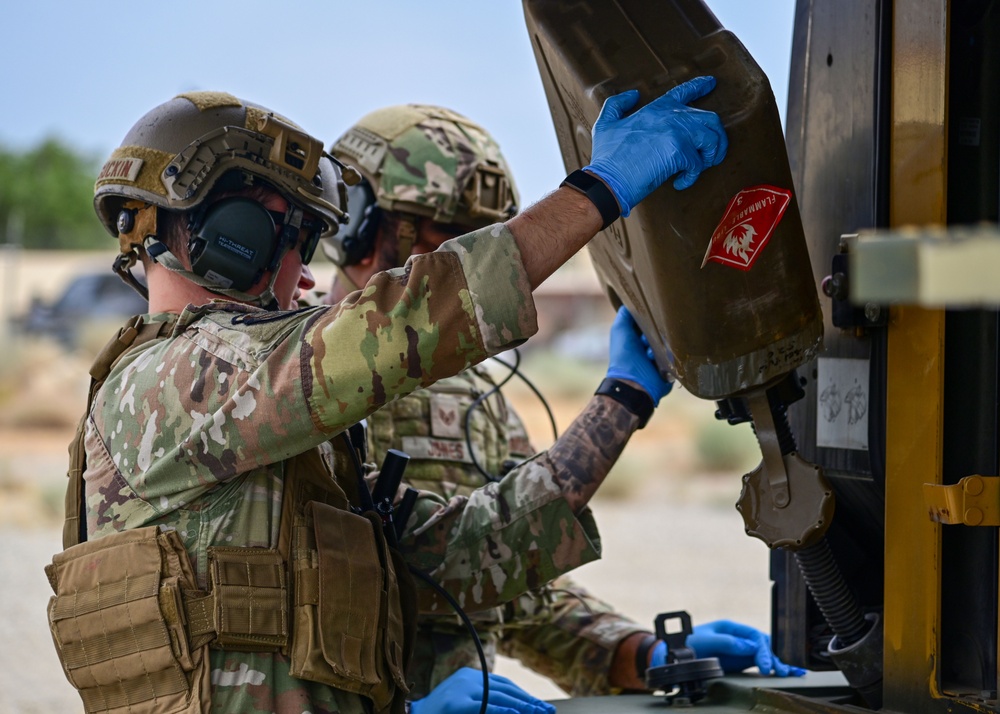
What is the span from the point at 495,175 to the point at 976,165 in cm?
170

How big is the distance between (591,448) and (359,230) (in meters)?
1.13

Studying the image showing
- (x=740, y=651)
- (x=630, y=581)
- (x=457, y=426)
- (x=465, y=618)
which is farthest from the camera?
(x=630, y=581)

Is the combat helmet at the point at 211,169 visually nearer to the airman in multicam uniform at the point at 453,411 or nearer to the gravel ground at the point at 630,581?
the airman in multicam uniform at the point at 453,411

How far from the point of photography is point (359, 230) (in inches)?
133

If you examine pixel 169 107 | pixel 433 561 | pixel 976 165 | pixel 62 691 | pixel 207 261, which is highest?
pixel 169 107

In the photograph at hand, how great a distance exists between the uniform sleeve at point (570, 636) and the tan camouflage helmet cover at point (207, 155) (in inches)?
58.6

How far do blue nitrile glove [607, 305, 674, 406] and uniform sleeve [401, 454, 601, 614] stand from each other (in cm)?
28

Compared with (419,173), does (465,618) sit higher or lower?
lower

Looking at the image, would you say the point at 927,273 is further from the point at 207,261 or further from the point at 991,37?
the point at 207,261

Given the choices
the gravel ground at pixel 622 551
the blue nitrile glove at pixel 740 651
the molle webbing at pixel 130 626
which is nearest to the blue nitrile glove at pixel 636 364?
the blue nitrile glove at pixel 740 651

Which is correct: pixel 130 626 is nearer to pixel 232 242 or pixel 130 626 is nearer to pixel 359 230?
pixel 232 242

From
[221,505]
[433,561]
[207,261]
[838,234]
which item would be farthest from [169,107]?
[838,234]

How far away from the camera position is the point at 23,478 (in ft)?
53.7

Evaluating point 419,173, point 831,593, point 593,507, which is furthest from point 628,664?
point 593,507
